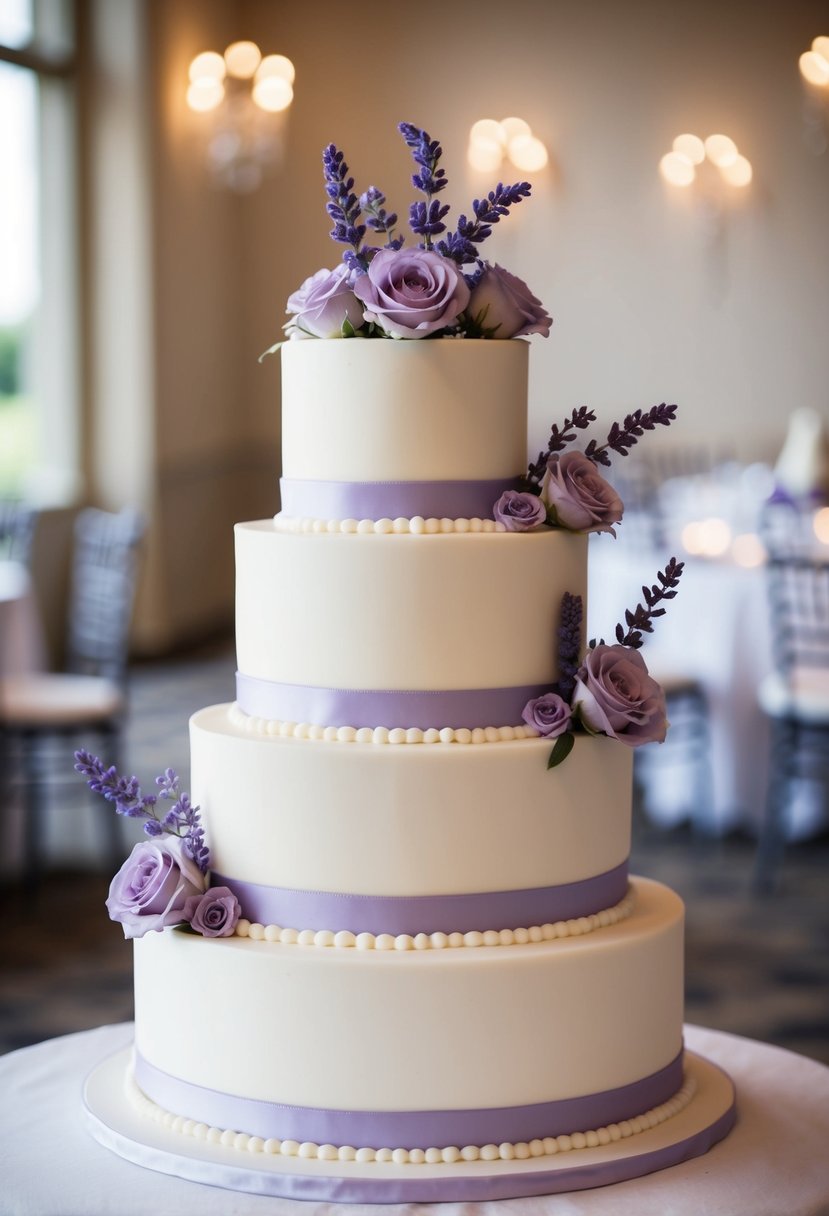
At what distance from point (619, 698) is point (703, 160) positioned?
317 inches

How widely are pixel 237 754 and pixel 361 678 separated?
0.53 feet

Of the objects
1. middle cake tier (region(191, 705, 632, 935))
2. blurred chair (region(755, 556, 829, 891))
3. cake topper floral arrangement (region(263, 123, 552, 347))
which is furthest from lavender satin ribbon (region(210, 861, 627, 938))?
blurred chair (region(755, 556, 829, 891))

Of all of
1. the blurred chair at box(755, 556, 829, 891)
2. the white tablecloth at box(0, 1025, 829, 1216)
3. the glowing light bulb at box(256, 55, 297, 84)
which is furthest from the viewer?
the glowing light bulb at box(256, 55, 297, 84)

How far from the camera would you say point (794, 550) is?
17.6ft

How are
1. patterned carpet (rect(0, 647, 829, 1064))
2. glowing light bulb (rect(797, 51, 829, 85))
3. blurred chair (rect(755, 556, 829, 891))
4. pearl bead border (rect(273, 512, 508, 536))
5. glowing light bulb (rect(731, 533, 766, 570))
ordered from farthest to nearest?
glowing light bulb (rect(797, 51, 829, 85)) → glowing light bulb (rect(731, 533, 766, 570)) → blurred chair (rect(755, 556, 829, 891)) → patterned carpet (rect(0, 647, 829, 1064)) → pearl bead border (rect(273, 512, 508, 536))

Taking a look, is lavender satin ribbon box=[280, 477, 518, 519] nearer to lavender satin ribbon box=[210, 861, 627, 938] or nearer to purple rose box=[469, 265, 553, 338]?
purple rose box=[469, 265, 553, 338]

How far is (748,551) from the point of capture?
5.38 meters

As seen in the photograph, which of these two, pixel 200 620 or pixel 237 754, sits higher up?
pixel 237 754

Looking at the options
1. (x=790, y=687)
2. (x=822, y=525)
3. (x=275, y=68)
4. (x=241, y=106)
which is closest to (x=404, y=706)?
(x=790, y=687)

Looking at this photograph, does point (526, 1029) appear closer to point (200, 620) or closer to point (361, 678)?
point (361, 678)

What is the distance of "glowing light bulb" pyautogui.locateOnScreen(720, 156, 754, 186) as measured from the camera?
905cm

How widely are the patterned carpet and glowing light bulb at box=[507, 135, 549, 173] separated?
5092mm

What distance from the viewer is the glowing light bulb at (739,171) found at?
29.7ft

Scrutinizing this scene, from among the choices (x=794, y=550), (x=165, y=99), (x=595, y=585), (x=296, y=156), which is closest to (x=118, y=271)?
(x=165, y=99)
